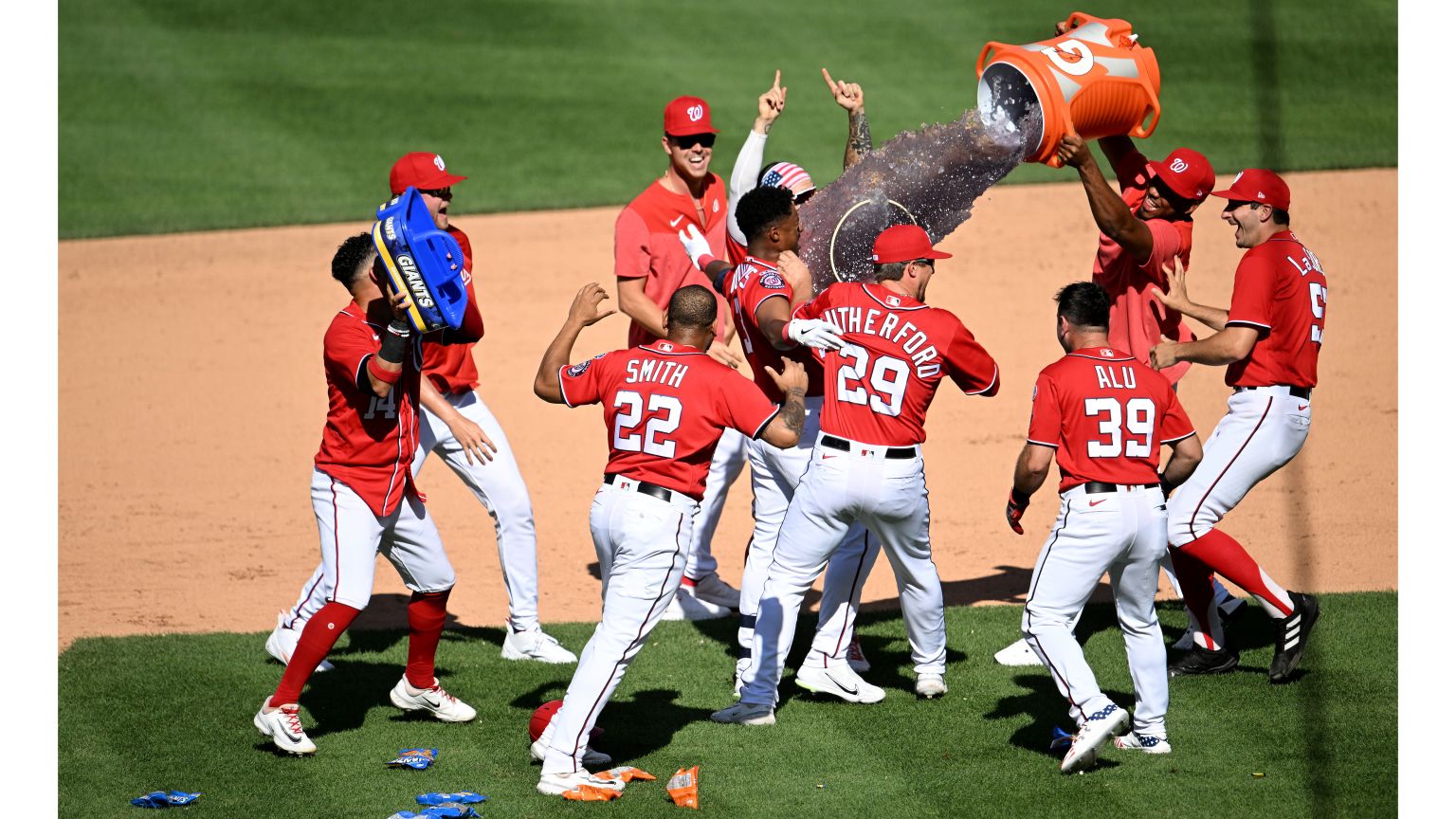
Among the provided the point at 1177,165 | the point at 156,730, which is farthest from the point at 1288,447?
the point at 156,730

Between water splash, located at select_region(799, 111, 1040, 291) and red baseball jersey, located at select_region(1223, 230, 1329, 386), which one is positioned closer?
red baseball jersey, located at select_region(1223, 230, 1329, 386)

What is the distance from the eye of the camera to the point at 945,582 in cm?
888

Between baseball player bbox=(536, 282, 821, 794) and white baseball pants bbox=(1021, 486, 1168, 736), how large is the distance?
1.13 meters

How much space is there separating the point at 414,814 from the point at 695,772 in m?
1.04

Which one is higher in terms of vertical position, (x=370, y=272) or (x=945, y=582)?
(x=370, y=272)

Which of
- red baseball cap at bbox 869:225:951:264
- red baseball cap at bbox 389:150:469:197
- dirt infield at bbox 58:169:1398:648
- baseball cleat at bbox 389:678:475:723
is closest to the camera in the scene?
red baseball cap at bbox 869:225:951:264

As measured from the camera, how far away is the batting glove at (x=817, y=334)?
20.8 feet

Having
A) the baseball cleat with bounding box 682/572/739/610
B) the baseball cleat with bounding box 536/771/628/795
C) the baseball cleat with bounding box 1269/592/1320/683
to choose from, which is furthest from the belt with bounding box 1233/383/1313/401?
the baseball cleat with bounding box 536/771/628/795

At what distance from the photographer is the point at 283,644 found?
7.53m

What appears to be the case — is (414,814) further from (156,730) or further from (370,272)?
(370,272)

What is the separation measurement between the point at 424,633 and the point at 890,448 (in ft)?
7.12

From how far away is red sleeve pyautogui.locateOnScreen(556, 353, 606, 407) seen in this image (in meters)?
6.15

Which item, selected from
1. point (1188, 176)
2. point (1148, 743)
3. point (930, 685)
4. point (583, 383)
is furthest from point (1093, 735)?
point (1188, 176)

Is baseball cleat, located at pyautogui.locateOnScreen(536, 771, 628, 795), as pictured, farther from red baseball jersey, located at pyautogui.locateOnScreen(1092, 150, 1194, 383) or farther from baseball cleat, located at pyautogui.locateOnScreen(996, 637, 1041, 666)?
red baseball jersey, located at pyautogui.locateOnScreen(1092, 150, 1194, 383)
